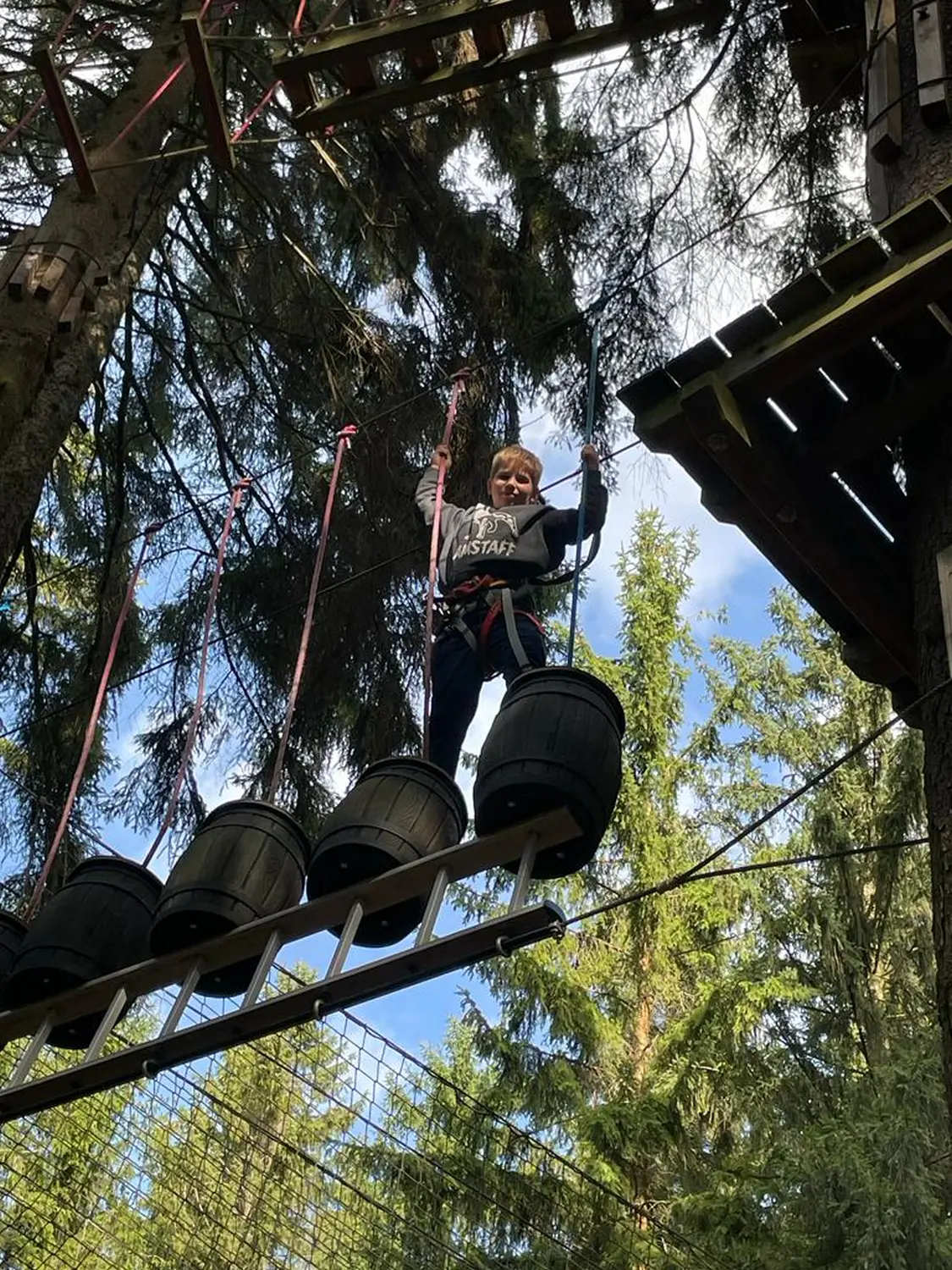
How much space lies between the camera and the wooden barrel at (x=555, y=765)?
109 inches

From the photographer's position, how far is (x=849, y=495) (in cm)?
349

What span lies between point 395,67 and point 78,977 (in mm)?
4311

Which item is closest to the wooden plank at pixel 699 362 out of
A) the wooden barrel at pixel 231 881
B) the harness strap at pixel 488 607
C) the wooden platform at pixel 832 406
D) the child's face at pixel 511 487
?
the wooden platform at pixel 832 406

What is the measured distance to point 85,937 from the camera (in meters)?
3.22

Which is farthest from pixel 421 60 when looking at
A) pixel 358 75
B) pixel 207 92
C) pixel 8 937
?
pixel 8 937

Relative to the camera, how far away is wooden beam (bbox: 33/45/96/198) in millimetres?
3631

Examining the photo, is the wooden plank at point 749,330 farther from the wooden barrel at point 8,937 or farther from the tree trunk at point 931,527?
the wooden barrel at point 8,937

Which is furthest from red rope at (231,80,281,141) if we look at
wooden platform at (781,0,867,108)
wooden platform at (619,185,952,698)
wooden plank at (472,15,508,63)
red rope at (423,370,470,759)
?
wooden platform at (619,185,952,698)

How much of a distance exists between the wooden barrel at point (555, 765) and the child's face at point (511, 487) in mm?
1381

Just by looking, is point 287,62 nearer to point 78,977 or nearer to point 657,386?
point 657,386

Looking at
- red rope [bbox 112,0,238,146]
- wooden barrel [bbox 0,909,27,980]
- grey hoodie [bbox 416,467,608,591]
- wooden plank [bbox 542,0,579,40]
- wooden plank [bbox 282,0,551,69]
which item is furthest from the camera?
red rope [bbox 112,0,238,146]

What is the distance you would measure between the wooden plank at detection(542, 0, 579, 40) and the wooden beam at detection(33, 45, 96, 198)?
53.5 inches

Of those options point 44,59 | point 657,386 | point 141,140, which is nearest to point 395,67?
point 141,140

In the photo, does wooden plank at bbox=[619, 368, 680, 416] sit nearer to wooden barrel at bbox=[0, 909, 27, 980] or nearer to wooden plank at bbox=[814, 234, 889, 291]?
wooden plank at bbox=[814, 234, 889, 291]
